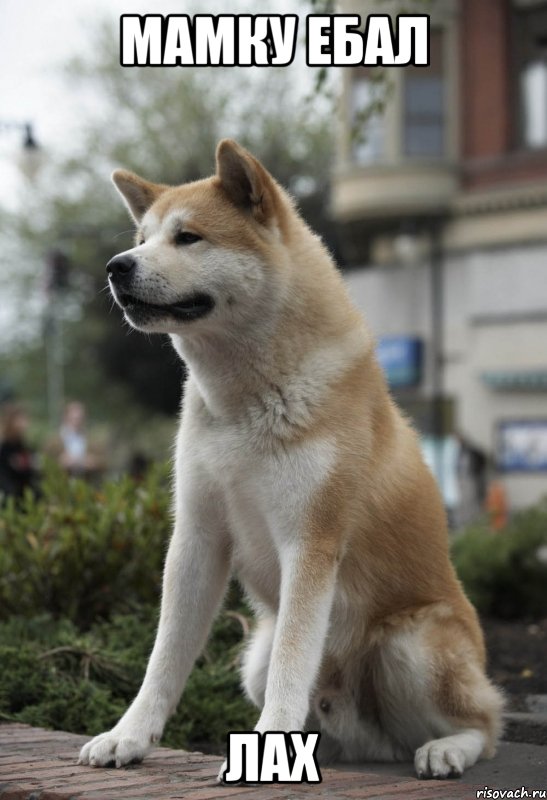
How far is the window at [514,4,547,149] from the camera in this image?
25.2 metres

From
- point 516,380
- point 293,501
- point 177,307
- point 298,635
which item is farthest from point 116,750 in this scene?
point 516,380

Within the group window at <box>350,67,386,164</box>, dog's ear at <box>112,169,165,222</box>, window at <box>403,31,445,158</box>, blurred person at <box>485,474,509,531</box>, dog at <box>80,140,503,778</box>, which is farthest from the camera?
window at <box>403,31,445,158</box>

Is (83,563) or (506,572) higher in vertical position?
(83,563)

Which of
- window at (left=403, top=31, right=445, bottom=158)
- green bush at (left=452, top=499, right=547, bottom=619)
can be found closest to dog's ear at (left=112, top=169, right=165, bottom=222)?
green bush at (left=452, top=499, right=547, bottom=619)

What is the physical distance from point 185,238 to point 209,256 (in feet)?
0.39

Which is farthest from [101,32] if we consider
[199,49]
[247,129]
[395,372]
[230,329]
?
[230,329]

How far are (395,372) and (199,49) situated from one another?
68.7 ft

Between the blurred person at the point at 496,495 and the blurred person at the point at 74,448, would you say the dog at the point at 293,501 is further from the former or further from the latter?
the blurred person at the point at 496,495

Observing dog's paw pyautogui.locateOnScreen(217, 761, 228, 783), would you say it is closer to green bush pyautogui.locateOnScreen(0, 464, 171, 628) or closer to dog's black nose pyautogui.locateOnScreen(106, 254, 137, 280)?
dog's black nose pyautogui.locateOnScreen(106, 254, 137, 280)

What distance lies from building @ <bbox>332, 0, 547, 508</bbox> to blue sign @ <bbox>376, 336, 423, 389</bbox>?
0.03 meters

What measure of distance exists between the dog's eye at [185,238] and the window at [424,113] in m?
23.0

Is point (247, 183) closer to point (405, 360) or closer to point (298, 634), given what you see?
point (298, 634)

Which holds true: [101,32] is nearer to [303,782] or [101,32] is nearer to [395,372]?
[395,372]

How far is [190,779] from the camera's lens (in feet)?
13.7
